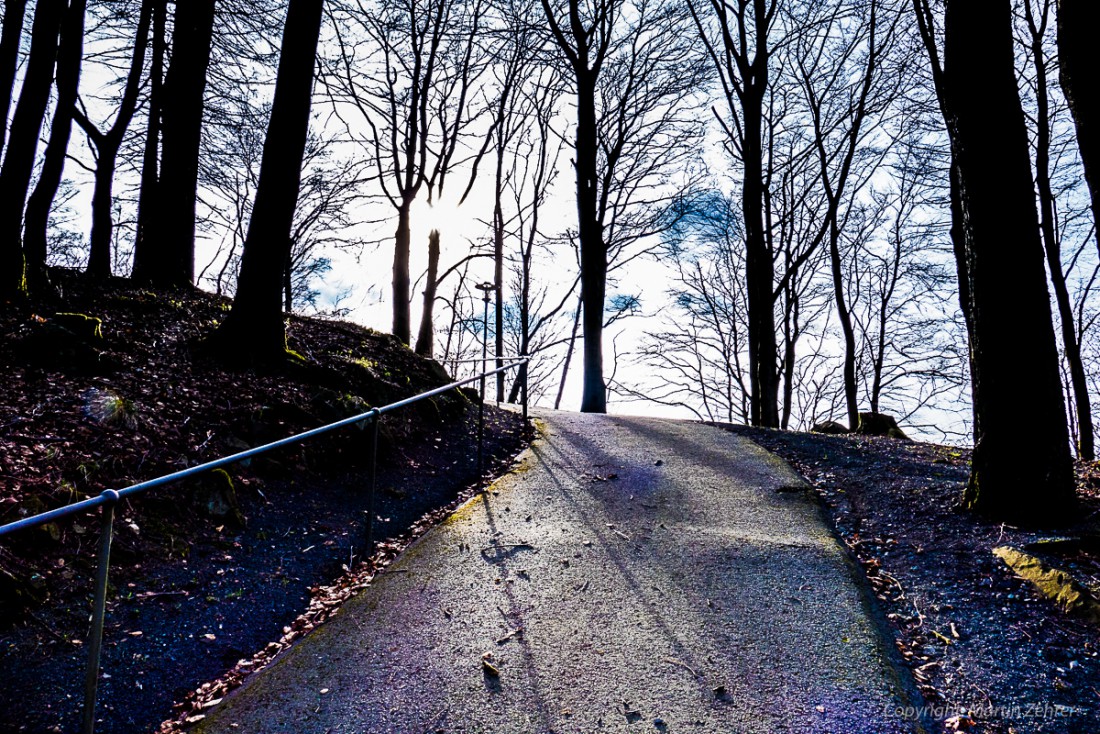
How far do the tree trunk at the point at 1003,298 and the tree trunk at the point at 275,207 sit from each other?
18.2ft

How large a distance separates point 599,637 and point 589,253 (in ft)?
37.0

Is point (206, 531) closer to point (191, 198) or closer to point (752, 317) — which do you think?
point (191, 198)

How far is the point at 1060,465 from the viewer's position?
435 centimetres

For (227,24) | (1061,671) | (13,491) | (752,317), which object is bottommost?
(1061,671)

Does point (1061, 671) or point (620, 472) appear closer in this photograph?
point (1061, 671)

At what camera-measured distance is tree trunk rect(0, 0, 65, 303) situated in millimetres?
6000

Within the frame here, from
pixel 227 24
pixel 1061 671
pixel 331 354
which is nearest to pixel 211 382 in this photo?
pixel 331 354

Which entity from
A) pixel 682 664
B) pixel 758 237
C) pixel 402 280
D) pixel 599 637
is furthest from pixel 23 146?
pixel 758 237

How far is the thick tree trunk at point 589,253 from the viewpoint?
1336 cm

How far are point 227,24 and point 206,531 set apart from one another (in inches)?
376

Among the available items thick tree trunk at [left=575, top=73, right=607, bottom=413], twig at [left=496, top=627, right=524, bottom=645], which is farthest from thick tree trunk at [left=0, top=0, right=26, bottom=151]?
thick tree trunk at [left=575, top=73, right=607, bottom=413]

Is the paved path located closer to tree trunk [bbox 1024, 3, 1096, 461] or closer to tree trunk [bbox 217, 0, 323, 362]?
tree trunk [bbox 217, 0, 323, 362]

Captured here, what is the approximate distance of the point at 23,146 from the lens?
6.43 metres

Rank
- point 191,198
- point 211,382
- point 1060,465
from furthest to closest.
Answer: point 191,198 → point 211,382 → point 1060,465
